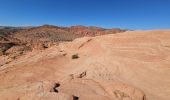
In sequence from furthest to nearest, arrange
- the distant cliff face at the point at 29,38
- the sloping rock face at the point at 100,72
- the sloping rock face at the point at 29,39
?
the distant cliff face at the point at 29,38 → the sloping rock face at the point at 29,39 → the sloping rock face at the point at 100,72

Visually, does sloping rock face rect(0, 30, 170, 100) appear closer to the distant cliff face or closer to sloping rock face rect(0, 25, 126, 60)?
sloping rock face rect(0, 25, 126, 60)

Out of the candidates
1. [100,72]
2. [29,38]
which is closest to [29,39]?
[29,38]

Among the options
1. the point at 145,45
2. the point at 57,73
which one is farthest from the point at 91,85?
the point at 145,45

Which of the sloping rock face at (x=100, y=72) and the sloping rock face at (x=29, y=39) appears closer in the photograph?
the sloping rock face at (x=100, y=72)

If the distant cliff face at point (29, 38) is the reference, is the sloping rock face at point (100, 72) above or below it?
above

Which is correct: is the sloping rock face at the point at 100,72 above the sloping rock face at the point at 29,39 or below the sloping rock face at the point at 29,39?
above

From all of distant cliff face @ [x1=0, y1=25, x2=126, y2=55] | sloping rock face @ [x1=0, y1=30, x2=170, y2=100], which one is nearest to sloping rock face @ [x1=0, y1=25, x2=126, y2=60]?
distant cliff face @ [x1=0, y1=25, x2=126, y2=55]

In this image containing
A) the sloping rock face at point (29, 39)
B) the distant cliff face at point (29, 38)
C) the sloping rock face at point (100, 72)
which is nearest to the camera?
the sloping rock face at point (100, 72)

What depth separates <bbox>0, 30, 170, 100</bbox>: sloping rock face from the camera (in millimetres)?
9133

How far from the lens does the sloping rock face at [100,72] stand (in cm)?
913

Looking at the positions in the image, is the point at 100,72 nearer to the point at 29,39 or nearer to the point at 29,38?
the point at 29,39

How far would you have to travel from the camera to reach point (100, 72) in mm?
13219

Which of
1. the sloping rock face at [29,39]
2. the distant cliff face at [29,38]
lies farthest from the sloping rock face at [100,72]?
the distant cliff face at [29,38]

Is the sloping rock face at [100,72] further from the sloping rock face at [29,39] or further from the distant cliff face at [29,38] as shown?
the distant cliff face at [29,38]
